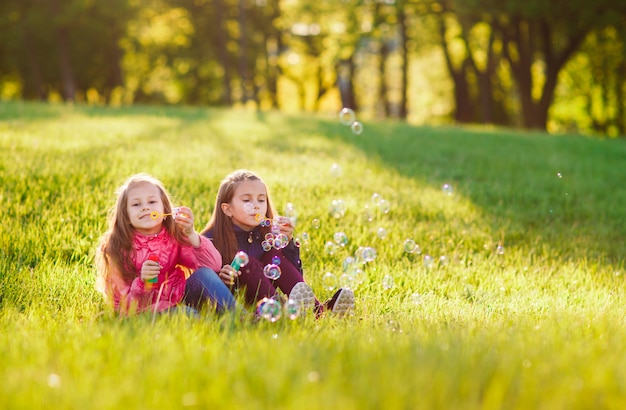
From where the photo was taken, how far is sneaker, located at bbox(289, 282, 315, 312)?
→ 4.32 metres

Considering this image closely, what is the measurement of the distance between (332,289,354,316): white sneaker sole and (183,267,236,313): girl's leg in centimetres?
79

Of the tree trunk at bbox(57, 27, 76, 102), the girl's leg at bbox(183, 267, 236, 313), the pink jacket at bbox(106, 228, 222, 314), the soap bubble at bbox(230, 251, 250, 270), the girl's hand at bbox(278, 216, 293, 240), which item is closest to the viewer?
the girl's leg at bbox(183, 267, 236, 313)

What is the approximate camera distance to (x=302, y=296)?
4379mm

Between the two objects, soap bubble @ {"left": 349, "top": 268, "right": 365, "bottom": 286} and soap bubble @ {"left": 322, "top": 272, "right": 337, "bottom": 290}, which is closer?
soap bubble @ {"left": 322, "top": 272, "right": 337, "bottom": 290}

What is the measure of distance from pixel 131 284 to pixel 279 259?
1.09 m

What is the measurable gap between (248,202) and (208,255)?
555 mm

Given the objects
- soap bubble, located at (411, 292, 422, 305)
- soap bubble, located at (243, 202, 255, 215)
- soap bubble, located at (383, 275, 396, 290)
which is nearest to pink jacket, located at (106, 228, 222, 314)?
soap bubble, located at (243, 202, 255, 215)

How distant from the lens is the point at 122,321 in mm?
3945

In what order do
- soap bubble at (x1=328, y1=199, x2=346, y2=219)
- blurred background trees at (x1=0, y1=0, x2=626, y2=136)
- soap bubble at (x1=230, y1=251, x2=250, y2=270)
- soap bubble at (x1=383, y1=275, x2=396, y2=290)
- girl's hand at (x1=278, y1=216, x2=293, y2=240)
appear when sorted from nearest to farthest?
soap bubble at (x1=230, y1=251, x2=250, y2=270) < girl's hand at (x1=278, y1=216, x2=293, y2=240) < soap bubble at (x1=383, y1=275, x2=396, y2=290) < soap bubble at (x1=328, y1=199, x2=346, y2=219) < blurred background trees at (x1=0, y1=0, x2=626, y2=136)

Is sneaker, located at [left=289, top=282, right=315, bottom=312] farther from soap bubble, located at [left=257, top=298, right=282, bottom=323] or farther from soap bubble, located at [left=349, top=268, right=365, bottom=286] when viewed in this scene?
soap bubble, located at [left=349, top=268, right=365, bottom=286]

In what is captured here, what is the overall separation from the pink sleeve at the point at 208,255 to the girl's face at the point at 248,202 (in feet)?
1.29

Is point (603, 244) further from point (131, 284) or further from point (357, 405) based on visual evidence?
point (357, 405)

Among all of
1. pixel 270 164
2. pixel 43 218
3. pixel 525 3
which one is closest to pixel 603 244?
pixel 270 164

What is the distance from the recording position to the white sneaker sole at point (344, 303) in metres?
4.70
